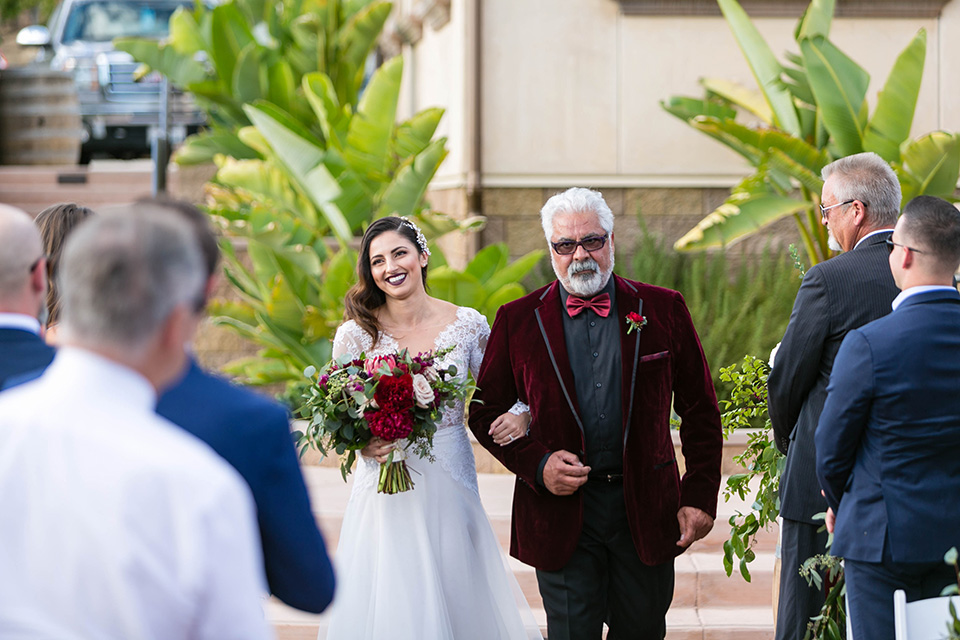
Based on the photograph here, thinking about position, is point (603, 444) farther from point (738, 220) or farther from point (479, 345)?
point (738, 220)

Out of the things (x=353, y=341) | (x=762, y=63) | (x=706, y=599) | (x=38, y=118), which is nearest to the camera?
(x=353, y=341)

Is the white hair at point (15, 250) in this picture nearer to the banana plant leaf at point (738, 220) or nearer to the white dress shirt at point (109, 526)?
the white dress shirt at point (109, 526)

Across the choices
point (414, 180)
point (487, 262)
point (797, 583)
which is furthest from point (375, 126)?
point (797, 583)

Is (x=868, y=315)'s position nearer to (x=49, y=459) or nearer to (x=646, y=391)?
(x=646, y=391)

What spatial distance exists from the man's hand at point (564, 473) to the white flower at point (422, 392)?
1.62 feet

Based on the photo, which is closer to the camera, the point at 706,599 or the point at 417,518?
the point at 417,518

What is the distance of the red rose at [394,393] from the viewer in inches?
150

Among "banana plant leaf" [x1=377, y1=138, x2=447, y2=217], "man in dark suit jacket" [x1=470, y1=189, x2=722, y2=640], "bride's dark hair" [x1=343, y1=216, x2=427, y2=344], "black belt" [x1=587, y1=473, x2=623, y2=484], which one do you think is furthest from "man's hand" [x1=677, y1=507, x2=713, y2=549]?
"banana plant leaf" [x1=377, y1=138, x2=447, y2=217]

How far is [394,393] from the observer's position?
3805 mm

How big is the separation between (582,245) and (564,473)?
2.80 feet

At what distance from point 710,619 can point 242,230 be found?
16.3 feet

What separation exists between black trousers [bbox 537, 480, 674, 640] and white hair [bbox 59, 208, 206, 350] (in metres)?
2.55

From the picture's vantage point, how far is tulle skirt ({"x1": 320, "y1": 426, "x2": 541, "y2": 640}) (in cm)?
401

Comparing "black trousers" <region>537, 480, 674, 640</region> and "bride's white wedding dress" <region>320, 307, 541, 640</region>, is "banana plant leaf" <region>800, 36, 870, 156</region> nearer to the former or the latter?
"bride's white wedding dress" <region>320, 307, 541, 640</region>
